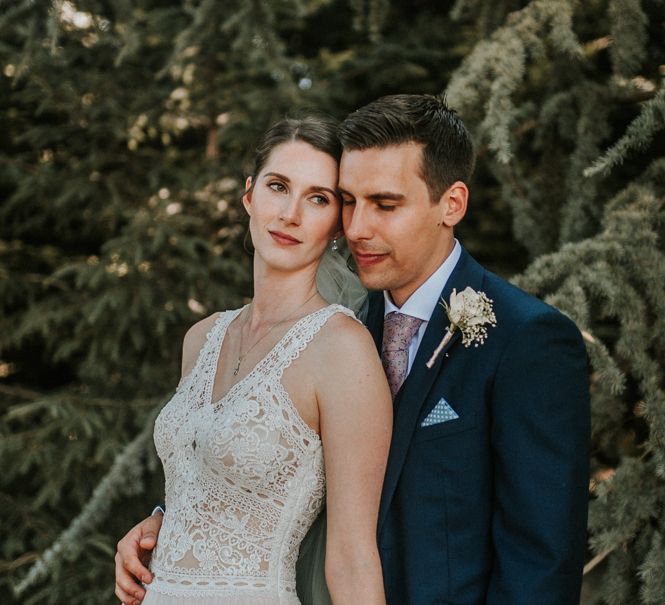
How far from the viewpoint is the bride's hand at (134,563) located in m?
2.20

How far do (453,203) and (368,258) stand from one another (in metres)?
0.31

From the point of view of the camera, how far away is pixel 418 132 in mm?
2096

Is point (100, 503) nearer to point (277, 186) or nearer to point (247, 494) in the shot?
point (247, 494)

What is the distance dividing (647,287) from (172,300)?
2.48 meters

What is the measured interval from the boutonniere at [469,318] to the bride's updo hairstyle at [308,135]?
1.99 ft

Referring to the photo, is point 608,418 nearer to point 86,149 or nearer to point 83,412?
point 83,412

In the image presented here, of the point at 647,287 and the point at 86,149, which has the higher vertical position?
the point at 86,149

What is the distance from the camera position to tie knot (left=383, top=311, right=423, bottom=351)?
2086 millimetres

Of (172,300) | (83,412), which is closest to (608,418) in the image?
(172,300)

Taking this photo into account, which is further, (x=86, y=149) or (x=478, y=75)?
(x=86, y=149)

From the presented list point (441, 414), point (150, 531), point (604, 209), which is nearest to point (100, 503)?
point (150, 531)

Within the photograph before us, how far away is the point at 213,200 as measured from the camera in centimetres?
425

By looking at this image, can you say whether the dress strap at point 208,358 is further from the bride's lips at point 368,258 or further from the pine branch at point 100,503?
the pine branch at point 100,503

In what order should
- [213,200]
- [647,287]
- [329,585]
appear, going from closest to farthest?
[329,585] < [647,287] < [213,200]
